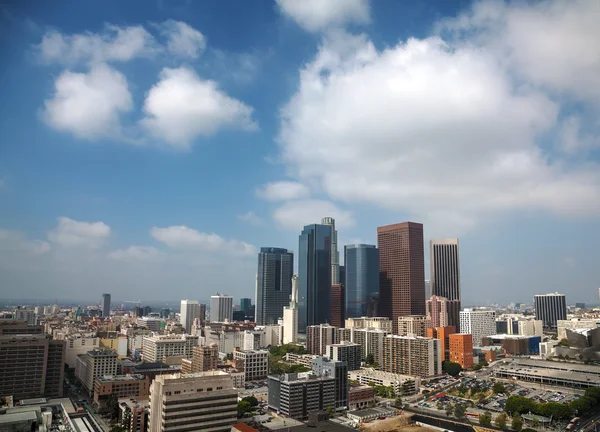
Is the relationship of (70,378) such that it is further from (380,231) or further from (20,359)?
(380,231)

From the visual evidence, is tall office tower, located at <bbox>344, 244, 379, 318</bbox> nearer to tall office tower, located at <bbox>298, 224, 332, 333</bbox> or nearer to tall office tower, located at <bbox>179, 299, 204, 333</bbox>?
tall office tower, located at <bbox>298, 224, 332, 333</bbox>

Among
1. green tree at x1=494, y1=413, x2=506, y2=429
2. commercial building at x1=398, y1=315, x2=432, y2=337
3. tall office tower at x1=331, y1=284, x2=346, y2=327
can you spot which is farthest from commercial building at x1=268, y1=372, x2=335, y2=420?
tall office tower at x1=331, y1=284, x2=346, y2=327

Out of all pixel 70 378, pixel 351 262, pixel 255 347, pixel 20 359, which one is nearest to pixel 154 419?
pixel 20 359

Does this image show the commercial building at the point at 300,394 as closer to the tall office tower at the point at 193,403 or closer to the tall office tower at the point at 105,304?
the tall office tower at the point at 193,403

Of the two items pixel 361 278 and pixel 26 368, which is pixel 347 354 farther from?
pixel 361 278

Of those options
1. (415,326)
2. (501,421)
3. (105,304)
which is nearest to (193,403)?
(501,421)
